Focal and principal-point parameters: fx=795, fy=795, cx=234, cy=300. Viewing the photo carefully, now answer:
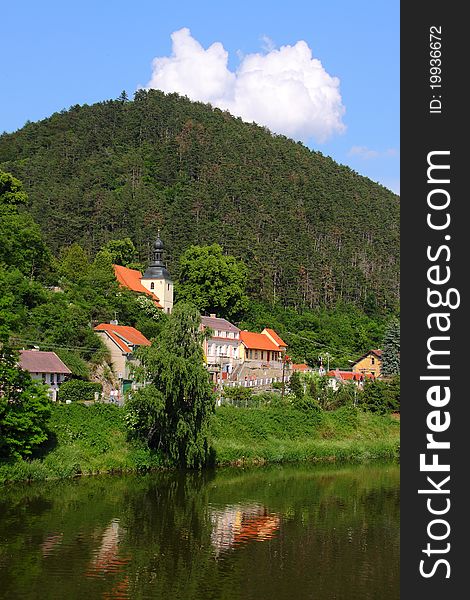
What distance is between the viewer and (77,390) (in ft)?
158

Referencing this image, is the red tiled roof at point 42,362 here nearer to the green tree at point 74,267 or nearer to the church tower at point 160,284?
the green tree at point 74,267

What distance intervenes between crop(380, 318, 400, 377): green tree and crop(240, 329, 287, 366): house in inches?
388

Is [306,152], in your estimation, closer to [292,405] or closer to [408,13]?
[292,405]

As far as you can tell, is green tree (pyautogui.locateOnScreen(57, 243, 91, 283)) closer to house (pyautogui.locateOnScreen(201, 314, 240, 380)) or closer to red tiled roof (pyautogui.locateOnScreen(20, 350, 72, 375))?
house (pyautogui.locateOnScreen(201, 314, 240, 380))

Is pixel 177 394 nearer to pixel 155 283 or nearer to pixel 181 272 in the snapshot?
pixel 155 283

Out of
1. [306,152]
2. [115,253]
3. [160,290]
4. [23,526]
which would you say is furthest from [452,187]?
[306,152]

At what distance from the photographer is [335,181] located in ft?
448

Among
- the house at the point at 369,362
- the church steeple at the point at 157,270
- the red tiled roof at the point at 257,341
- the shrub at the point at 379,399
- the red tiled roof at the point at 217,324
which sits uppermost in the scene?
the church steeple at the point at 157,270

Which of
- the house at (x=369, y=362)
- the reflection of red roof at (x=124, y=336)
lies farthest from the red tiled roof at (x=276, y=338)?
the reflection of red roof at (x=124, y=336)

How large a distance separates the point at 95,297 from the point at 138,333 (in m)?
5.44

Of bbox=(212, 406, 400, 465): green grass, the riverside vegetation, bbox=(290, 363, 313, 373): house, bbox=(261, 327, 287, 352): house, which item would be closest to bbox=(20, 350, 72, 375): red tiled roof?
the riverside vegetation

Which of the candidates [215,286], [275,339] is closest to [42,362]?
[275,339]

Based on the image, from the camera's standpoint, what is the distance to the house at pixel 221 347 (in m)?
68.0

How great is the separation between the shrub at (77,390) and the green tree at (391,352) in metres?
34.7
